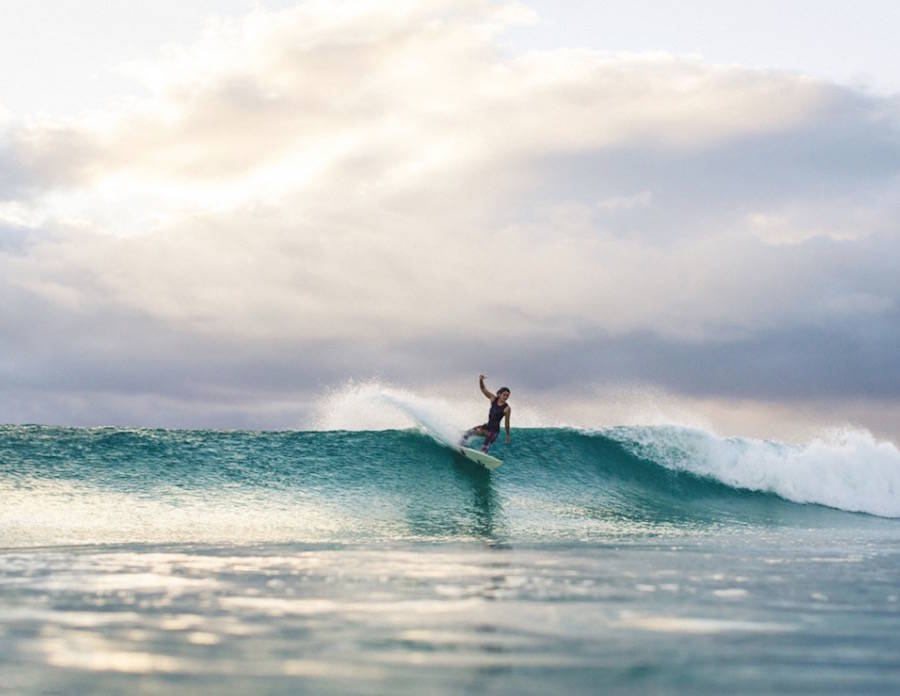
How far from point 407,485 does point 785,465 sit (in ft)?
36.0

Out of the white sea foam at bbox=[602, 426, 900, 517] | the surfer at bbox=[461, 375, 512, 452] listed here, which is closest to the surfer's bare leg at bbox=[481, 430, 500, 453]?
the surfer at bbox=[461, 375, 512, 452]

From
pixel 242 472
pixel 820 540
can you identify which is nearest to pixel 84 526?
pixel 242 472

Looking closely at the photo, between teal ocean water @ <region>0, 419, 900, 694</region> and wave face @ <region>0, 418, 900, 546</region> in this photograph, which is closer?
teal ocean water @ <region>0, 419, 900, 694</region>

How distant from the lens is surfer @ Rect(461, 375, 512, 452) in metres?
21.0

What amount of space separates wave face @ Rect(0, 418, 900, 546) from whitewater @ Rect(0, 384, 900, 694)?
8cm

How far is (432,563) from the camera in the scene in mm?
10414

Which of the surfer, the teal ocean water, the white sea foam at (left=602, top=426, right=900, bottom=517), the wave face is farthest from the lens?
the white sea foam at (left=602, top=426, right=900, bottom=517)

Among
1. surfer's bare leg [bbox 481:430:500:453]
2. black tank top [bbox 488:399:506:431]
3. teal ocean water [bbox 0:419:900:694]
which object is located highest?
black tank top [bbox 488:399:506:431]

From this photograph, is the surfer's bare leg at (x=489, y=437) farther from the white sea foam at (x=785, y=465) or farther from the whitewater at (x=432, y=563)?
the white sea foam at (x=785, y=465)

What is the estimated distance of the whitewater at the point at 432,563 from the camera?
527 centimetres

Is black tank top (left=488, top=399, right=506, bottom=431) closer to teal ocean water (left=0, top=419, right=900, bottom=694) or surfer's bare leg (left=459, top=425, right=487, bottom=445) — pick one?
surfer's bare leg (left=459, top=425, right=487, bottom=445)

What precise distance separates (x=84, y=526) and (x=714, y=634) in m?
11.6

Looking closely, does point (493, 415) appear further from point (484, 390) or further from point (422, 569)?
point (422, 569)

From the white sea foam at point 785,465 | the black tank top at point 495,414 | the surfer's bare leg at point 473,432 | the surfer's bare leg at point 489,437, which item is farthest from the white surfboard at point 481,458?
the white sea foam at point 785,465
